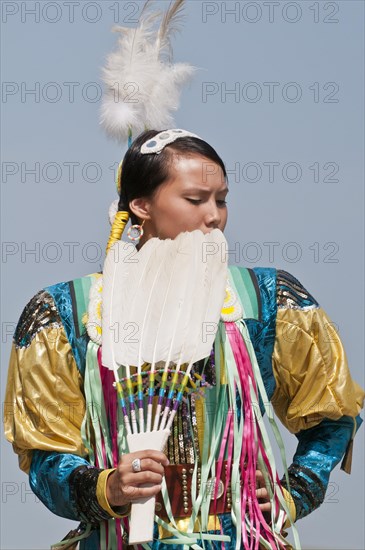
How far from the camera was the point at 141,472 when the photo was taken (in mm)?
3285

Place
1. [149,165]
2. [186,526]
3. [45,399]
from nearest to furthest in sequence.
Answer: [186,526]
[45,399]
[149,165]

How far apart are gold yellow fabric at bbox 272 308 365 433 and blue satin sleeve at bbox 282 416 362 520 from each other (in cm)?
5

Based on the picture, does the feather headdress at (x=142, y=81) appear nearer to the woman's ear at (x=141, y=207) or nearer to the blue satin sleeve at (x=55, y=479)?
the woman's ear at (x=141, y=207)

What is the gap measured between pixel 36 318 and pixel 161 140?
635mm

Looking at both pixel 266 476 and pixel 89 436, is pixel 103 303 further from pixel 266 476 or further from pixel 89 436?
pixel 266 476

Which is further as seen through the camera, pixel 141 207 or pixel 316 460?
pixel 141 207

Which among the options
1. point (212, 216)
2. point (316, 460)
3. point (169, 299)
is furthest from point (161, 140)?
point (316, 460)

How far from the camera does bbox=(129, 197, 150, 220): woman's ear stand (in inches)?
154

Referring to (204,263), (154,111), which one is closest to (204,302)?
(204,263)

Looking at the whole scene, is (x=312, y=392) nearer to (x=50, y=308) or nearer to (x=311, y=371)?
(x=311, y=371)

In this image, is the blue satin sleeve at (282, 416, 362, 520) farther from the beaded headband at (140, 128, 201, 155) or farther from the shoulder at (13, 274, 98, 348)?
the beaded headband at (140, 128, 201, 155)

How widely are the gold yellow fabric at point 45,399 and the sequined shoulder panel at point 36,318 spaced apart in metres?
0.02

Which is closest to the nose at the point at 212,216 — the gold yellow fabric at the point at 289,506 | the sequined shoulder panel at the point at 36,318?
the sequined shoulder panel at the point at 36,318

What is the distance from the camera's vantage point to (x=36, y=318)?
3.83 metres
